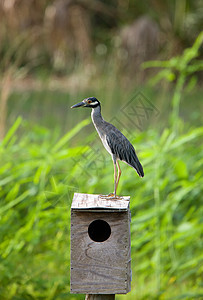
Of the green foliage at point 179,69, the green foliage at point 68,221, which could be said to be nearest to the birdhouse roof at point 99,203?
the green foliage at point 68,221

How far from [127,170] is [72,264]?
138cm

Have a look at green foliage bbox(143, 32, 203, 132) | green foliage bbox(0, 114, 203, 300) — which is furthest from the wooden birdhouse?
green foliage bbox(143, 32, 203, 132)

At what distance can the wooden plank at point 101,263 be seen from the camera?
5.63 feet

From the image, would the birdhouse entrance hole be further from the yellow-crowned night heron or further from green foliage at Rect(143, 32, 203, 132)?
green foliage at Rect(143, 32, 203, 132)

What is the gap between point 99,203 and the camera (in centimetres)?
164

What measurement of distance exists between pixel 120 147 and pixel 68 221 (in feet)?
4.79

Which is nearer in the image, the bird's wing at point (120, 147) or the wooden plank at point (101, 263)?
the bird's wing at point (120, 147)

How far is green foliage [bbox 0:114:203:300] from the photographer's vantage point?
2.81 metres

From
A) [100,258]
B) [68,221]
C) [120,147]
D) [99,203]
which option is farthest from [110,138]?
[68,221]

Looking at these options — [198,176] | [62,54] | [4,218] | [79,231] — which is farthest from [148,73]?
[79,231]

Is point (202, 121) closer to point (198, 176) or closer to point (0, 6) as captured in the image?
point (198, 176)

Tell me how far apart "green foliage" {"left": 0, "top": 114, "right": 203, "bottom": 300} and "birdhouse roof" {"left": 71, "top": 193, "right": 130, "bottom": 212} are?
77 centimetres

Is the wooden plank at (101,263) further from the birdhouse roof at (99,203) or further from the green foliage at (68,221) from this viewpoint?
the green foliage at (68,221)

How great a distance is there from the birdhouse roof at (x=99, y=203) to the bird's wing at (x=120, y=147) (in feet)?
0.42
